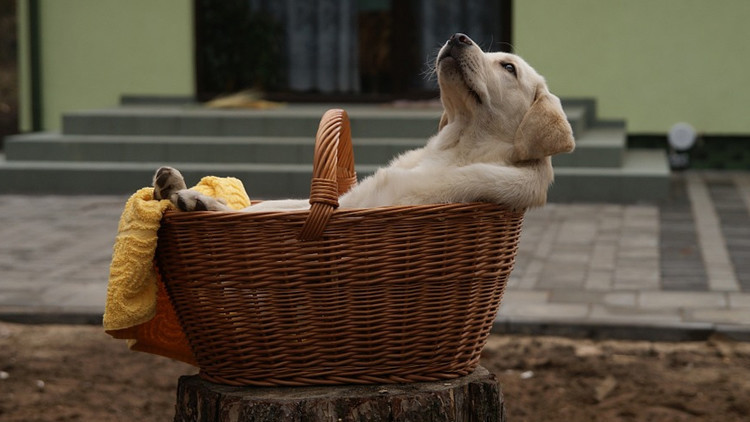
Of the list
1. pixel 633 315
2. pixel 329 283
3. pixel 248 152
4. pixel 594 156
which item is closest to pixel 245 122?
pixel 248 152

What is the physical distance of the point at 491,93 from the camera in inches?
134

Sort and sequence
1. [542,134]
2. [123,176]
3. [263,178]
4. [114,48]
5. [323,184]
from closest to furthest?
[323,184] → [542,134] → [263,178] → [123,176] → [114,48]

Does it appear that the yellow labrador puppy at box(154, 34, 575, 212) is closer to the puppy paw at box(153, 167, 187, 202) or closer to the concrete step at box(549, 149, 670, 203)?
the puppy paw at box(153, 167, 187, 202)

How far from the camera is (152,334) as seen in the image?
3.25 meters

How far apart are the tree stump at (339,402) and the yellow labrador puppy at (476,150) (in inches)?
21.3

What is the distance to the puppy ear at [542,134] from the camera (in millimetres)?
3162

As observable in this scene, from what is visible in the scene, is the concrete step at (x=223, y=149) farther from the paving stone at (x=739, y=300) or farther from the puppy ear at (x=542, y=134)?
the puppy ear at (x=542, y=134)

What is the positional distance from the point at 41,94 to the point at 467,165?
11.4 m

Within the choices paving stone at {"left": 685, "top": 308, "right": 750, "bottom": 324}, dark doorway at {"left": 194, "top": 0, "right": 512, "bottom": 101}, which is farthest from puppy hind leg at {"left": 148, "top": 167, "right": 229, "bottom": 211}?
dark doorway at {"left": 194, "top": 0, "right": 512, "bottom": 101}

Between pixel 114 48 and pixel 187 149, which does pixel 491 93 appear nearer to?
pixel 187 149

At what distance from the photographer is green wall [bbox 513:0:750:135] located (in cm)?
1209

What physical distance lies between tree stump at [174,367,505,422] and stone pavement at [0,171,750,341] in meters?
2.65

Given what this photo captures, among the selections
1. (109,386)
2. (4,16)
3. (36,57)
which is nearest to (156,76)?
(36,57)

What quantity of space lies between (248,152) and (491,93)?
321 inches
